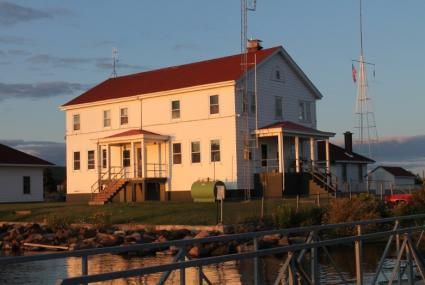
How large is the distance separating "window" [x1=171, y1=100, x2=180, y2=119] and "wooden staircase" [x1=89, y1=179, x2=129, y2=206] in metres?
4.97

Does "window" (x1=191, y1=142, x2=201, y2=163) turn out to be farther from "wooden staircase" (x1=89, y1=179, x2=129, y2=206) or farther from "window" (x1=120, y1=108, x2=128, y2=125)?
"window" (x1=120, y1=108, x2=128, y2=125)

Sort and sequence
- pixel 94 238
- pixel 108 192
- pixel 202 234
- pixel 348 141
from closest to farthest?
pixel 202 234, pixel 94 238, pixel 108 192, pixel 348 141

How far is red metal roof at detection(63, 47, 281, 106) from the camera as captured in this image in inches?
1750

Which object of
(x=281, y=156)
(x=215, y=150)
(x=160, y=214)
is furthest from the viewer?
(x=215, y=150)

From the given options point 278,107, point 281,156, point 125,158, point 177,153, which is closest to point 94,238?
point 281,156

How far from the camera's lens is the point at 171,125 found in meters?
45.2

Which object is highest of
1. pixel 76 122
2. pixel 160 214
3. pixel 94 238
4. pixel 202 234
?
pixel 76 122

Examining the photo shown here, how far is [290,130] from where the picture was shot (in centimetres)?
4194

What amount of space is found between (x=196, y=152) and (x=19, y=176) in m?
16.4

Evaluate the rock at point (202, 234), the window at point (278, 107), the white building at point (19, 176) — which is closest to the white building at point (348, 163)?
the window at point (278, 107)

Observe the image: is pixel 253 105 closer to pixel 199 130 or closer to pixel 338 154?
pixel 199 130

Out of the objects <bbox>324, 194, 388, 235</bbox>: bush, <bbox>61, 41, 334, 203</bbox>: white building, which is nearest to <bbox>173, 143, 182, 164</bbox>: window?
<bbox>61, 41, 334, 203</bbox>: white building

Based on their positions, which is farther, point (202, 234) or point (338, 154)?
point (338, 154)

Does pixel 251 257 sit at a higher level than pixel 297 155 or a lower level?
lower
